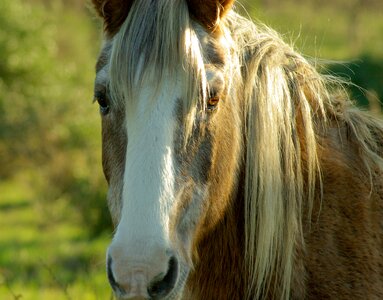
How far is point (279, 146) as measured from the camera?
3.82 meters

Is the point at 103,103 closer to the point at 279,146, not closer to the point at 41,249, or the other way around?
the point at 279,146

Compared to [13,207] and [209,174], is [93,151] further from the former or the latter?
[209,174]

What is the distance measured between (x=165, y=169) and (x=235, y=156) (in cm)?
54

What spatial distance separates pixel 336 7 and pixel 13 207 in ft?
49.7

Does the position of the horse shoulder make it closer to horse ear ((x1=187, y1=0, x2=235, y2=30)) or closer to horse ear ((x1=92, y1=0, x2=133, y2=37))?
horse ear ((x1=187, y1=0, x2=235, y2=30))

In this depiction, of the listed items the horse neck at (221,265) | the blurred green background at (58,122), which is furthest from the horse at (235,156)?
the blurred green background at (58,122)

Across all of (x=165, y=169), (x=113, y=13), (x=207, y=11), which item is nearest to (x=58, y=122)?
(x=113, y=13)

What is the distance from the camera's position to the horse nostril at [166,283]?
3.22 m

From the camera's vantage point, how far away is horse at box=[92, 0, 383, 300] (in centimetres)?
350

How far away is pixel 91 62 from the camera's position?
108ft

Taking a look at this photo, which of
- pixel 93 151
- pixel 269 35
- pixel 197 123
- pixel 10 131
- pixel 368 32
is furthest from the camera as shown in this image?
pixel 368 32

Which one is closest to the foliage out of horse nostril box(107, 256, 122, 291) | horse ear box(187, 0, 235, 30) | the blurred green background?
the blurred green background

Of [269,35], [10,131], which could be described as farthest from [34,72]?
[269,35]

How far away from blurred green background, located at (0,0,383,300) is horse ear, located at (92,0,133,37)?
6801 mm
